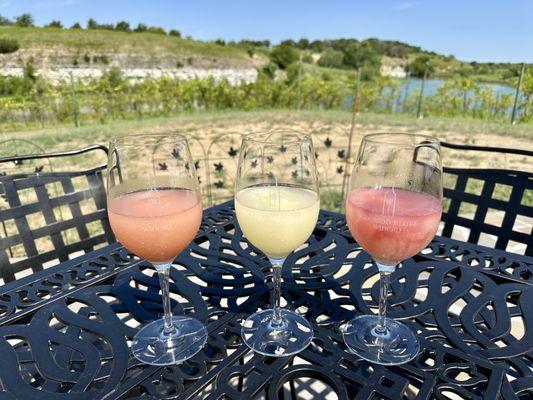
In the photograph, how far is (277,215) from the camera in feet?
2.39

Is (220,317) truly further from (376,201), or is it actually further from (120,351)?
(376,201)

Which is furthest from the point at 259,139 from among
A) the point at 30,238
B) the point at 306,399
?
the point at 306,399

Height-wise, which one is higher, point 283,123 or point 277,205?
point 277,205

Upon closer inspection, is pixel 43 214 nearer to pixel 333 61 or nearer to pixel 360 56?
pixel 360 56

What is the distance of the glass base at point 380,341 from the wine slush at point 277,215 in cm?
21

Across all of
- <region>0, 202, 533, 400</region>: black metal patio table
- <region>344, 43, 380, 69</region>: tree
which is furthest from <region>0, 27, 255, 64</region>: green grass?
<region>0, 202, 533, 400</region>: black metal patio table

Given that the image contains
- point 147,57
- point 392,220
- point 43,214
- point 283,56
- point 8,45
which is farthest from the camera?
point 283,56

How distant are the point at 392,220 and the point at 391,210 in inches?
0.9

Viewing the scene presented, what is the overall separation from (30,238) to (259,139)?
2.94ft

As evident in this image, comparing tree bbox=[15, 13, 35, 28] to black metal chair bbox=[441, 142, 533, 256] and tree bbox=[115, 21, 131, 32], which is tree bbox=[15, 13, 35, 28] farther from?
A: black metal chair bbox=[441, 142, 533, 256]

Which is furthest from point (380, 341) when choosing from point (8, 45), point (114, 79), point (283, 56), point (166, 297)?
point (283, 56)

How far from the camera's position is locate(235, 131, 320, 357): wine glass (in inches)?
28.2

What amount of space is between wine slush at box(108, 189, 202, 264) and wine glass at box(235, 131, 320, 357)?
113 millimetres

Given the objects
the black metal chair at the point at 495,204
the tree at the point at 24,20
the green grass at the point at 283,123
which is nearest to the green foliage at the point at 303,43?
the tree at the point at 24,20
